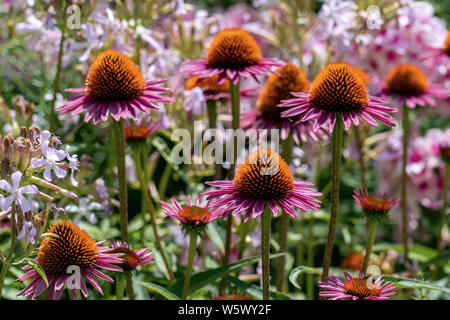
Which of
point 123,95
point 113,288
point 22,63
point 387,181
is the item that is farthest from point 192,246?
point 22,63

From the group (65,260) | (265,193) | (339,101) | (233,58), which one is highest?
(233,58)

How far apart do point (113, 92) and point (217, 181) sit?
0.97 feet

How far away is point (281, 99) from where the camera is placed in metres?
1.31

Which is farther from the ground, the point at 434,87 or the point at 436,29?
the point at 436,29

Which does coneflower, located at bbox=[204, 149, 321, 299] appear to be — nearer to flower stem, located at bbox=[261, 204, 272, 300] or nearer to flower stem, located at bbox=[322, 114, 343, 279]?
flower stem, located at bbox=[261, 204, 272, 300]

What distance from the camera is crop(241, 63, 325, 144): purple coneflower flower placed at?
4.27 feet

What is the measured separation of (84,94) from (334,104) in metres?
0.54

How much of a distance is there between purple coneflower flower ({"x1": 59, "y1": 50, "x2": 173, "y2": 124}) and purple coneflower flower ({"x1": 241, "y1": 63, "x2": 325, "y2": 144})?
27cm

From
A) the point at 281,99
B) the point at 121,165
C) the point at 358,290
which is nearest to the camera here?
the point at 358,290

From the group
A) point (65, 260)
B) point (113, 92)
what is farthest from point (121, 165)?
point (65, 260)

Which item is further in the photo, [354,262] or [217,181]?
[354,262]

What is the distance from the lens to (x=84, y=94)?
124 centimetres

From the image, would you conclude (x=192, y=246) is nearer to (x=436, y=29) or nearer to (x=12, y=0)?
(x=12, y=0)

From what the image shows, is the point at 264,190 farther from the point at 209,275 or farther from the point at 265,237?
the point at 209,275
